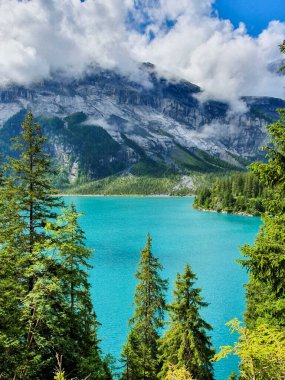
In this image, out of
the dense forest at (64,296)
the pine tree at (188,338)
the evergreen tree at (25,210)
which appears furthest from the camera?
the pine tree at (188,338)

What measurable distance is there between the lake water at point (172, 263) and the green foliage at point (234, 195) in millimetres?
24446

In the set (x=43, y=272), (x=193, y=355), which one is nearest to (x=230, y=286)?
(x=193, y=355)

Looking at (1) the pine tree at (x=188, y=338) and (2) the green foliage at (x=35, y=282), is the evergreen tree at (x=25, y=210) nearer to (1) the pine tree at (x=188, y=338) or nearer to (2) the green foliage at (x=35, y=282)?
(2) the green foliage at (x=35, y=282)

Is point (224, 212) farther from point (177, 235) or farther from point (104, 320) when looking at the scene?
point (104, 320)

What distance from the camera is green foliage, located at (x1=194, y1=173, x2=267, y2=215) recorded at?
155375mm

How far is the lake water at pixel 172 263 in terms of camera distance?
39312mm

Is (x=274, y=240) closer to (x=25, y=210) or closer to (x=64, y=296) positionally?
(x=64, y=296)

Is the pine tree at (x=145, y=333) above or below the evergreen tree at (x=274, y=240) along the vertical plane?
below

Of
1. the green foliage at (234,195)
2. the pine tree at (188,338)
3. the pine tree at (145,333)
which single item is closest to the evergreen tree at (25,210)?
the pine tree at (188,338)

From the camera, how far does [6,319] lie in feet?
36.1

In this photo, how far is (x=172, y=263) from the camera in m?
65.6

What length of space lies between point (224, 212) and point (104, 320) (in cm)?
13145

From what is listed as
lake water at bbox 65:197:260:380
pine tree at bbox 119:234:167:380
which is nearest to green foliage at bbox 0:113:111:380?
lake water at bbox 65:197:260:380

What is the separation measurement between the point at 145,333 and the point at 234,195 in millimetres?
149812
